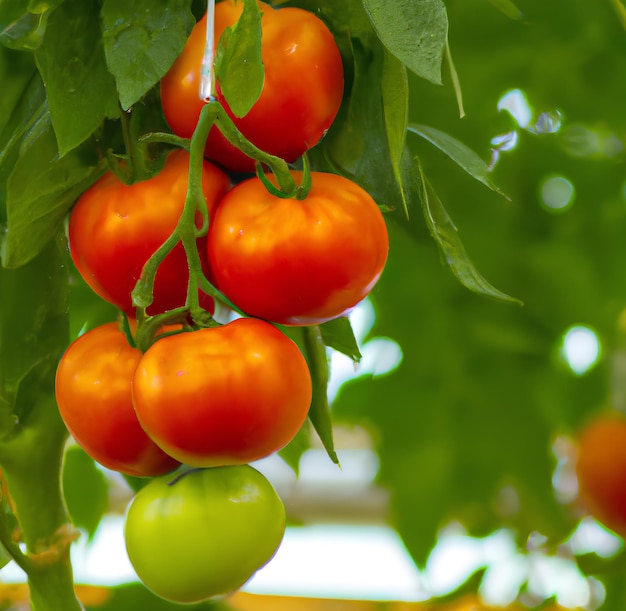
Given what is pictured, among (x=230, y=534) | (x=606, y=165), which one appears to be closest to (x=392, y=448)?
(x=606, y=165)

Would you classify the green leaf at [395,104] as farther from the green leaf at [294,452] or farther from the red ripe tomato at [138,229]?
the green leaf at [294,452]

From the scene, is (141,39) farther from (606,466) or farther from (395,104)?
(606,466)

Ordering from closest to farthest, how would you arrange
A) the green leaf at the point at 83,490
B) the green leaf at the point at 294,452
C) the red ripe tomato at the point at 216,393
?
the red ripe tomato at the point at 216,393 < the green leaf at the point at 294,452 < the green leaf at the point at 83,490

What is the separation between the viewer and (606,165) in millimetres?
854

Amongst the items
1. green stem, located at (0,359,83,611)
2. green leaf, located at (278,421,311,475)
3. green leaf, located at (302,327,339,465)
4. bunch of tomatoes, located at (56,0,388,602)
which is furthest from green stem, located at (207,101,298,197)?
green leaf, located at (278,421,311,475)

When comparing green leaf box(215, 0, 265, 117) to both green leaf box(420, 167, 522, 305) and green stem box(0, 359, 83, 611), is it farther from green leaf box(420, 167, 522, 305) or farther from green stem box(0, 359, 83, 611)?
Result: green stem box(0, 359, 83, 611)

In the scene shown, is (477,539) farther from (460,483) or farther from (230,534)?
(230,534)

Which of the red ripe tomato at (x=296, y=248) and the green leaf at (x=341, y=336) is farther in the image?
the green leaf at (x=341, y=336)

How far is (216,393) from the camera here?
343mm

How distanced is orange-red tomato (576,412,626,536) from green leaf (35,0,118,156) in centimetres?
65

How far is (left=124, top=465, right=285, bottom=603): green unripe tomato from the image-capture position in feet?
1.23

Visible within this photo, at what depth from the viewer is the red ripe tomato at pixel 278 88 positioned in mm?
393

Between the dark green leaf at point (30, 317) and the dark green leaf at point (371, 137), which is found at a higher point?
the dark green leaf at point (371, 137)

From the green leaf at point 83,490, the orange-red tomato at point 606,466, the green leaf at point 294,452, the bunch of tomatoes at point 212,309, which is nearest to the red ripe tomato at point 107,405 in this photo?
the bunch of tomatoes at point 212,309
